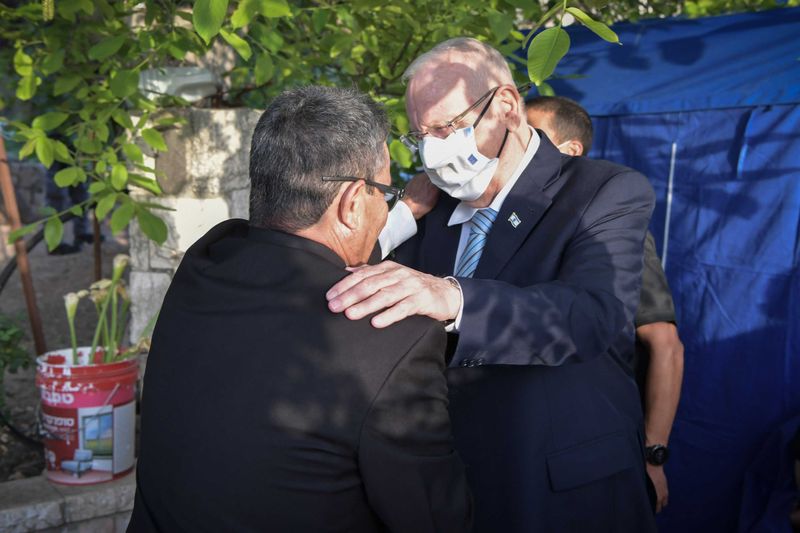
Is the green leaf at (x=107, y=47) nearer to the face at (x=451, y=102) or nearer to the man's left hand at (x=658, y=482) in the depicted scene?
the face at (x=451, y=102)

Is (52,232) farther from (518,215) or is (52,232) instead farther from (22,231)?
(518,215)

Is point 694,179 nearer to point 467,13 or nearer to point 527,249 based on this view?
point 467,13

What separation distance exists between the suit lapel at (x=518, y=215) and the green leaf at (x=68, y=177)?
180 cm

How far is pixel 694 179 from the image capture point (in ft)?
12.9

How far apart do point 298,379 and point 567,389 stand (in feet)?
2.41

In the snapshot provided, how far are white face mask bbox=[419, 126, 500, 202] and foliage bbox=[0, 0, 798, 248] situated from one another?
0.76m

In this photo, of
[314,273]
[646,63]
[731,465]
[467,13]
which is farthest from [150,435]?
[646,63]

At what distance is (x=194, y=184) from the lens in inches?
147

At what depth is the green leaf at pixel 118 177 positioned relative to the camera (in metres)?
3.04

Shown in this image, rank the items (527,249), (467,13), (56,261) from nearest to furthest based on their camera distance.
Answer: (527,249), (467,13), (56,261)

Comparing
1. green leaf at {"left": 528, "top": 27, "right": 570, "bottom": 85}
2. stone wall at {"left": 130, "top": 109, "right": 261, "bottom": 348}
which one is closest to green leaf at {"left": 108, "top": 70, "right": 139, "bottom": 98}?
stone wall at {"left": 130, "top": 109, "right": 261, "bottom": 348}

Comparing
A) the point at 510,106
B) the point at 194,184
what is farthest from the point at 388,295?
the point at 194,184

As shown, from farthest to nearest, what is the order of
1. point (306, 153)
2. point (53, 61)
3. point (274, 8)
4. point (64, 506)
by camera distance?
point (53, 61), point (64, 506), point (274, 8), point (306, 153)

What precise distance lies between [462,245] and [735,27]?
299 cm
